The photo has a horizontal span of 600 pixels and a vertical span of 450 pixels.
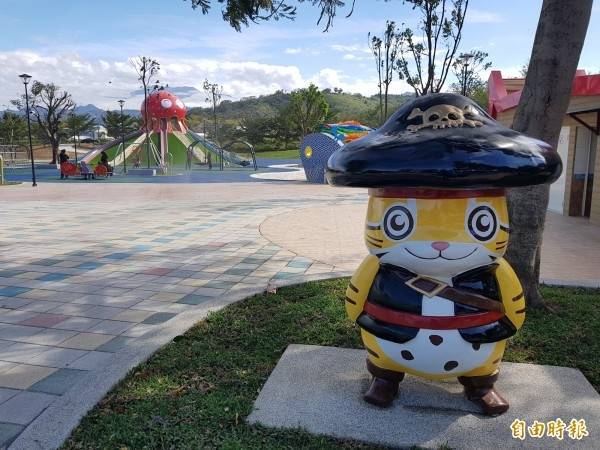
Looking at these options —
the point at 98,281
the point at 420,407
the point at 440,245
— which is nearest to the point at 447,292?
the point at 440,245

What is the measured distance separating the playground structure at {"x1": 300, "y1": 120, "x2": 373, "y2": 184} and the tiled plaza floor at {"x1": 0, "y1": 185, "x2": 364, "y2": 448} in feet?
25.2

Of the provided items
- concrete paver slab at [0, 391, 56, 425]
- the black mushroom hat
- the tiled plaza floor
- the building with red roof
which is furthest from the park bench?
the black mushroom hat

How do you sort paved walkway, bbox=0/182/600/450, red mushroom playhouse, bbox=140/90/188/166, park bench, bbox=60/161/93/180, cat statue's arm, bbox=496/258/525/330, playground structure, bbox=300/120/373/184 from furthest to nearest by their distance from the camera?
red mushroom playhouse, bbox=140/90/188/166
park bench, bbox=60/161/93/180
playground structure, bbox=300/120/373/184
paved walkway, bbox=0/182/600/450
cat statue's arm, bbox=496/258/525/330

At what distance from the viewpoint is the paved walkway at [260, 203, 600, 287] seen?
650 centimetres

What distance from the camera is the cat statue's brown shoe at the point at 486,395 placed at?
9.29 feet

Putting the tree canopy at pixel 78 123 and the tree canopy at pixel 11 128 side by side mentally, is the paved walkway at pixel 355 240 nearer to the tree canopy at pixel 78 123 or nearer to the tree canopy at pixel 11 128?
the tree canopy at pixel 11 128

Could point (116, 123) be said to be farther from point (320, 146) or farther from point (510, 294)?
point (510, 294)

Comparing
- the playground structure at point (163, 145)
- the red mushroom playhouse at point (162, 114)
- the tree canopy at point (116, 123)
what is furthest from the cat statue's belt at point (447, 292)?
the tree canopy at point (116, 123)

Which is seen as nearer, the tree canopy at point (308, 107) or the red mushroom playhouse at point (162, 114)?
the red mushroom playhouse at point (162, 114)

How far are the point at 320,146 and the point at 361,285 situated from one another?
53.4 feet

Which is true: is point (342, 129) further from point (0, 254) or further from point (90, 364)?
point (90, 364)

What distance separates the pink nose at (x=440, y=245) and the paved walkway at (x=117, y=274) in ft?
7.28

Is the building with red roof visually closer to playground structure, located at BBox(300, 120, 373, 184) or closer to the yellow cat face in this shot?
playground structure, located at BBox(300, 120, 373, 184)

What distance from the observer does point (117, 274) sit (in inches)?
242
